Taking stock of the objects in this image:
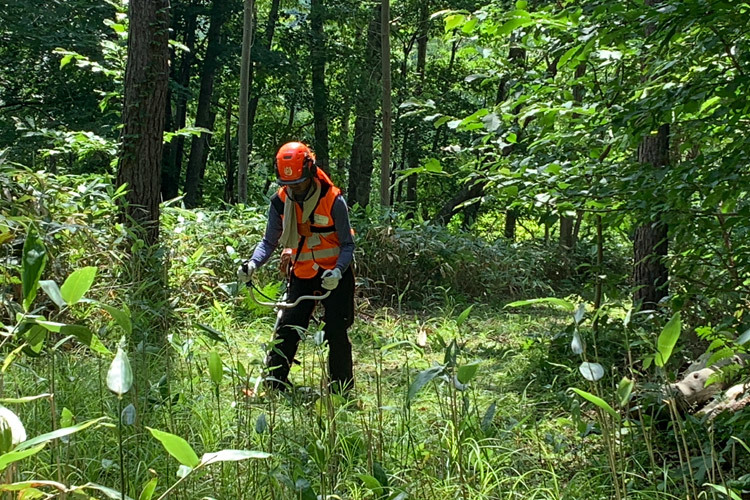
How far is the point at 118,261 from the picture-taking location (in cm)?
521

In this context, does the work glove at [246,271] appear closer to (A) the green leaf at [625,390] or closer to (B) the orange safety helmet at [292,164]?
(B) the orange safety helmet at [292,164]

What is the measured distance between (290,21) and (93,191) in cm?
1689

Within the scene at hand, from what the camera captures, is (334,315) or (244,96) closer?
(334,315)

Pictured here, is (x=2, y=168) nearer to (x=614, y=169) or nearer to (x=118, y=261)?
(x=118, y=261)

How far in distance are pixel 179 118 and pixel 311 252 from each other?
16.8 m

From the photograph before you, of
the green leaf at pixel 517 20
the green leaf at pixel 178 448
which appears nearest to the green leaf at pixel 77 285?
the green leaf at pixel 178 448

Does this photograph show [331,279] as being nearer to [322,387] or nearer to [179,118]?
[322,387]

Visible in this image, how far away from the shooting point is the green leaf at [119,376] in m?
0.97

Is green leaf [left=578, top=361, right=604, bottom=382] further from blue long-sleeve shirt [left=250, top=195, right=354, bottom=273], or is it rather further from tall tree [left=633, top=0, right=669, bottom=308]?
tall tree [left=633, top=0, right=669, bottom=308]

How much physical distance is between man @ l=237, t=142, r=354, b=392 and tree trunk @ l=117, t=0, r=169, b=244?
8.02ft

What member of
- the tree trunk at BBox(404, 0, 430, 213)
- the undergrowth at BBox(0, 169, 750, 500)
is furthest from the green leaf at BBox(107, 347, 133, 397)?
the tree trunk at BBox(404, 0, 430, 213)

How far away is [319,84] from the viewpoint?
19.5 metres

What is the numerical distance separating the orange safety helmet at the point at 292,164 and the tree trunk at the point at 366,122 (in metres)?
11.8

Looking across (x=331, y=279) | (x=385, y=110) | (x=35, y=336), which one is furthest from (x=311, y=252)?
(x=385, y=110)
